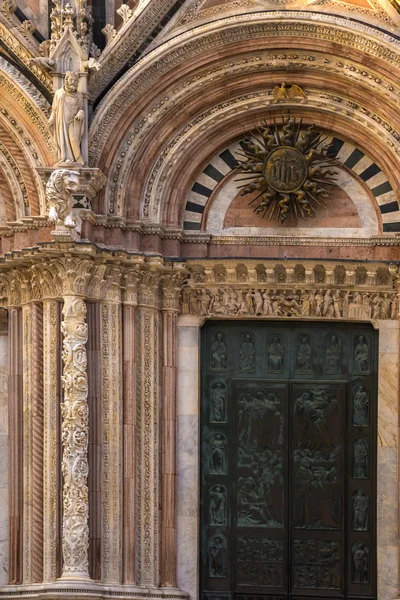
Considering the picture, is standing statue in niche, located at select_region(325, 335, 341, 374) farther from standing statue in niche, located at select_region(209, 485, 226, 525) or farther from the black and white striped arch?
standing statue in niche, located at select_region(209, 485, 226, 525)

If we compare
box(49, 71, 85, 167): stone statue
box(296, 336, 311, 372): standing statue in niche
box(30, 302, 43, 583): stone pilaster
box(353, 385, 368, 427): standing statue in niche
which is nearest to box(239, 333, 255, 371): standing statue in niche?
box(296, 336, 311, 372): standing statue in niche

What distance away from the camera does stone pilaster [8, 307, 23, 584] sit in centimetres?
2006

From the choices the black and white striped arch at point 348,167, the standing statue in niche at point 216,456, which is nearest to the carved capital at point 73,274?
the black and white striped arch at point 348,167

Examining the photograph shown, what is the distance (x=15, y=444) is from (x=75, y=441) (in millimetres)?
1023

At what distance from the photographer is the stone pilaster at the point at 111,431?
779 inches

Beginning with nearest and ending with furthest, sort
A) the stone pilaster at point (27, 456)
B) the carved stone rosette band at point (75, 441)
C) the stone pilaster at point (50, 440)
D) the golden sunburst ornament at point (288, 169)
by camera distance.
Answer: the carved stone rosette band at point (75, 441), the stone pilaster at point (50, 440), the stone pilaster at point (27, 456), the golden sunburst ornament at point (288, 169)

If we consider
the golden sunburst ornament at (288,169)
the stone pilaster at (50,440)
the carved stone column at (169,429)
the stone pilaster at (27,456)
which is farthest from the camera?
the golden sunburst ornament at (288,169)

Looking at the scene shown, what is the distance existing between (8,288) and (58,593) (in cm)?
363

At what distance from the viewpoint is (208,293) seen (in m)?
20.6

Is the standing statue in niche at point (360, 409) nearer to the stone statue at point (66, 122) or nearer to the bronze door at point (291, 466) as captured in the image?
the bronze door at point (291, 466)

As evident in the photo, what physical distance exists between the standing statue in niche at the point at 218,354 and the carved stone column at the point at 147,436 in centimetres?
73

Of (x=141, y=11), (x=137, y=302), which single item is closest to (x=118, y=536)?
(x=137, y=302)

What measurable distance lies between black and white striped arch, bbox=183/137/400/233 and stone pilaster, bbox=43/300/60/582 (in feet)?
7.04

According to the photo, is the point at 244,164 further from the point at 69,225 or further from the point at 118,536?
the point at 118,536
